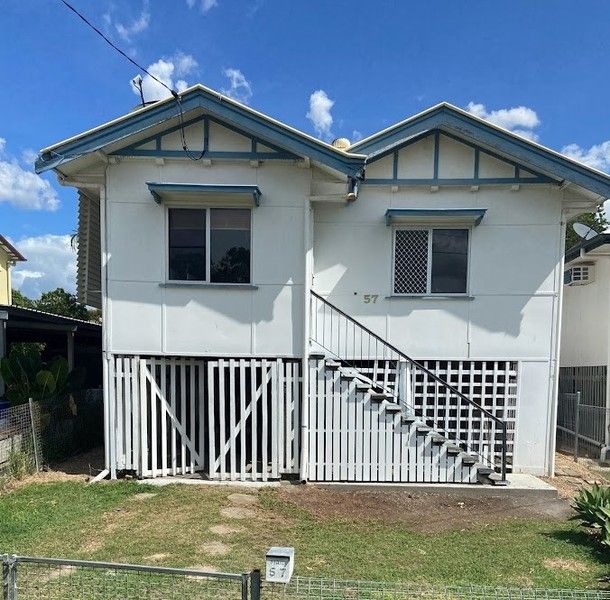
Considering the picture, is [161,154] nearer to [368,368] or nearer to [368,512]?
[368,368]

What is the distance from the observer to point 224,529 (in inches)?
228

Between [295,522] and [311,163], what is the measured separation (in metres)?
5.30

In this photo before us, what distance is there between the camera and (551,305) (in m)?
8.33

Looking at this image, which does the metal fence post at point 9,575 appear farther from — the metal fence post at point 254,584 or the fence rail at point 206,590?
the metal fence post at point 254,584

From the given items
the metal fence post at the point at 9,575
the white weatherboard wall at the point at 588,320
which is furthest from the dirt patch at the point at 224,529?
the white weatherboard wall at the point at 588,320

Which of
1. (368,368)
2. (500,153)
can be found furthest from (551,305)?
(368,368)

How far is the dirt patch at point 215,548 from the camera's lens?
5083 mm

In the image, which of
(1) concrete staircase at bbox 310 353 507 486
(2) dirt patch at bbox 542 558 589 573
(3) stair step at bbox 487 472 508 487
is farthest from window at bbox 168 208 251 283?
(2) dirt patch at bbox 542 558 589 573

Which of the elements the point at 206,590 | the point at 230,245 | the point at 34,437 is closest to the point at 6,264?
the point at 34,437

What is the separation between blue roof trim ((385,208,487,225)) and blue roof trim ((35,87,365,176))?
4.52 ft

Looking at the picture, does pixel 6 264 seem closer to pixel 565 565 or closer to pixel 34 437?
pixel 34 437

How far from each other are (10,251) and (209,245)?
2636 centimetres

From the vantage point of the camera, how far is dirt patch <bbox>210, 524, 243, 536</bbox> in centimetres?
567

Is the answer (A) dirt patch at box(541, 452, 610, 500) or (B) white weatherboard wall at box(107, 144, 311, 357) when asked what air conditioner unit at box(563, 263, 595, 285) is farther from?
(B) white weatherboard wall at box(107, 144, 311, 357)
